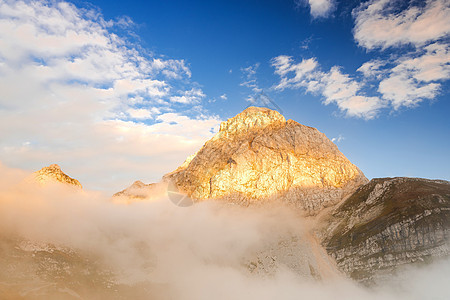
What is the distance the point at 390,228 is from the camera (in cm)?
12250

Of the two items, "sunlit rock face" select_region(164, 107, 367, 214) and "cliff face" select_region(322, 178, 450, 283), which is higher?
"sunlit rock face" select_region(164, 107, 367, 214)

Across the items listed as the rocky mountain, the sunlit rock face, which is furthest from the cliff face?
the sunlit rock face

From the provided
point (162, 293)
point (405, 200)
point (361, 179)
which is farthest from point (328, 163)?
point (162, 293)

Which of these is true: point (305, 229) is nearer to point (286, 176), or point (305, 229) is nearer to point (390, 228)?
point (286, 176)

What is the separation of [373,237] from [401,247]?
11.2 meters

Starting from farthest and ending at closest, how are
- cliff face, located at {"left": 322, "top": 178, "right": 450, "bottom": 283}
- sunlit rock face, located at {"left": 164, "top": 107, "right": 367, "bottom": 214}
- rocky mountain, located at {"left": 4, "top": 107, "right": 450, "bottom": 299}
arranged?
sunlit rock face, located at {"left": 164, "top": 107, "right": 367, "bottom": 214}, rocky mountain, located at {"left": 4, "top": 107, "right": 450, "bottom": 299}, cliff face, located at {"left": 322, "top": 178, "right": 450, "bottom": 283}

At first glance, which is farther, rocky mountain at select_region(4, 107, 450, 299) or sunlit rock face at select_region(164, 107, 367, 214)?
sunlit rock face at select_region(164, 107, 367, 214)

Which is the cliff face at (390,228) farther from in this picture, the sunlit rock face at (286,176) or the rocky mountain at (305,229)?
the sunlit rock face at (286,176)

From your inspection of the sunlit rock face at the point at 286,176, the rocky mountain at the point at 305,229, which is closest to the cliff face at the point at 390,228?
the rocky mountain at the point at 305,229

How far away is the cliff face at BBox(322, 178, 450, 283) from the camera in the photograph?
113 m

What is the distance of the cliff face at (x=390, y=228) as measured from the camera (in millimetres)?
112875

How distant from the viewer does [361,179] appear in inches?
7146

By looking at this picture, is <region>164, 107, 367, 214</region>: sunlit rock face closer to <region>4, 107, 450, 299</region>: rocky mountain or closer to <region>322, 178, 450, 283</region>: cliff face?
<region>4, 107, 450, 299</region>: rocky mountain

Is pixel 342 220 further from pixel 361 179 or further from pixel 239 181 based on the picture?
pixel 239 181
